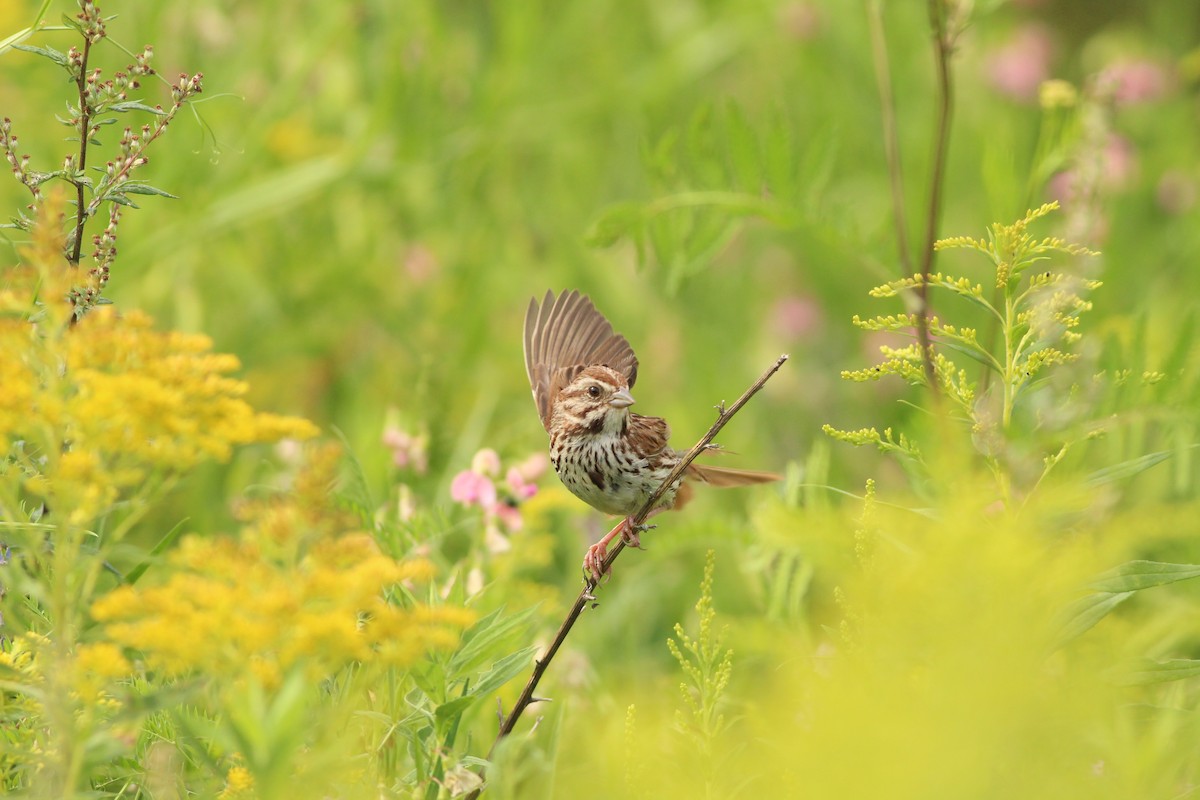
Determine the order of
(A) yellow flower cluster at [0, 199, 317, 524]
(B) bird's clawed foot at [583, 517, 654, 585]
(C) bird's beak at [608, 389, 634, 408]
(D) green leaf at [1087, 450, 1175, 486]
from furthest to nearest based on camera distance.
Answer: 1. (C) bird's beak at [608, 389, 634, 408]
2. (B) bird's clawed foot at [583, 517, 654, 585]
3. (D) green leaf at [1087, 450, 1175, 486]
4. (A) yellow flower cluster at [0, 199, 317, 524]

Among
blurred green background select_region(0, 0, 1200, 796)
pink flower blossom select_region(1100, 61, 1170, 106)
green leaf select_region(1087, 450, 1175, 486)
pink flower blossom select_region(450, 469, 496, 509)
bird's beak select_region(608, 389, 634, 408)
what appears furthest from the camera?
pink flower blossom select_region(1100, 61, 1170, 106)

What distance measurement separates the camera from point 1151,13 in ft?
29.2

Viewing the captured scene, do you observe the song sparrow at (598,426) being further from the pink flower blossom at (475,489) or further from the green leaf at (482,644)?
the green leaf at (482,644)

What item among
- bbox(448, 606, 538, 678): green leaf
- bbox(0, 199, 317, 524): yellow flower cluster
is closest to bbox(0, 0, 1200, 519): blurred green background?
bbox(448, 606, 538, 678): green leaf

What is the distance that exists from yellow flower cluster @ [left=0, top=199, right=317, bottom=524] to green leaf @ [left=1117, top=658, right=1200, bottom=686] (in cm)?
122

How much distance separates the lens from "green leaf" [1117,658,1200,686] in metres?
2.05

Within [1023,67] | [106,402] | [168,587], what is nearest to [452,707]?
[168,587]

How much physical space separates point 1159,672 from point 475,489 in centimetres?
162

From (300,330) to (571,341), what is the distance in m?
2.05

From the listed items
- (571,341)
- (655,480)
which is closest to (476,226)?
(571,341)

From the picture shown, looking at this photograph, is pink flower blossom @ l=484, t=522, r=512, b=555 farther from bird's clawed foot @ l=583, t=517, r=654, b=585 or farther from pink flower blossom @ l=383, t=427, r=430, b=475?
pink flower blossom @ l=383, t=427, r=430, b=475

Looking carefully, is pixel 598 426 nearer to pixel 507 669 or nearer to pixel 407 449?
pixel 407 449

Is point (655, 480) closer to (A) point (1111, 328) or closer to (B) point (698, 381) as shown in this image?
(A) point (1111, 328)

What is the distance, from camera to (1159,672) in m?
2.09
